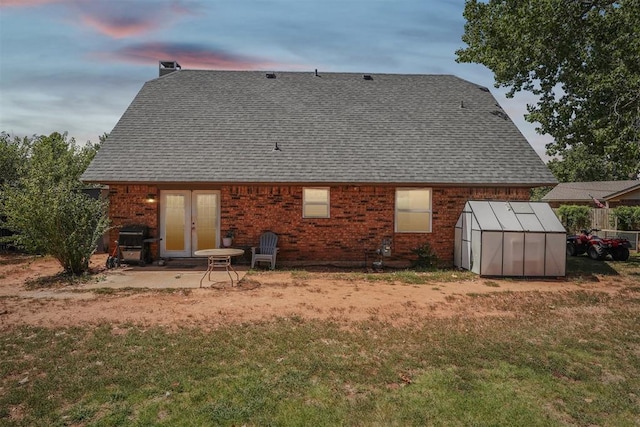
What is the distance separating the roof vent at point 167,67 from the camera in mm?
18728

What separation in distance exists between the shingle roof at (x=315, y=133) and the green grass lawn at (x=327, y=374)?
22.7ft

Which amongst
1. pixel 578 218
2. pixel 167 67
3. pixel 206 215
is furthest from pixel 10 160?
pixel 578 218

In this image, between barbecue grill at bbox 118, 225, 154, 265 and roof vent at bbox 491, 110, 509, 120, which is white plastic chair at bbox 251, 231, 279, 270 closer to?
barbecue grill at bbox 118, 225, 154, 265

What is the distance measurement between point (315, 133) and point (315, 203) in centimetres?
310

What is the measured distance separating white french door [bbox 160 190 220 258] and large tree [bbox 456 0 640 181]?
489 inches

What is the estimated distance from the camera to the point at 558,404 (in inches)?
170

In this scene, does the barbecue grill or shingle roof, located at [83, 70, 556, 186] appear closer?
the barbecue grill

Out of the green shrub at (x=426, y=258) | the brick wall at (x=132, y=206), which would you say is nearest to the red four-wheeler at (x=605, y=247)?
the green shrub at (x=426, y=258)

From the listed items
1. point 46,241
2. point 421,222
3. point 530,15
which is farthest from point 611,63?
point 46,241

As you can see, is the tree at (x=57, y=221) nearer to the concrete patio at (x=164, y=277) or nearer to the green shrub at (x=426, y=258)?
the concrete patio at (x=164, y=277)

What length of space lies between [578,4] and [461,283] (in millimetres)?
10687

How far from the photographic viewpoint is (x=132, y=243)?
12547mm

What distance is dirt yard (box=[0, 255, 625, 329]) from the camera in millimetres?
7379

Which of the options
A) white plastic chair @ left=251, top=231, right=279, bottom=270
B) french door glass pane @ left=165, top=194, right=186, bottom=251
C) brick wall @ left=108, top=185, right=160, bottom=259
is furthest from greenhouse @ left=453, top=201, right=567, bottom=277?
brick wall @ left=108, top=185, right=160, bottom=259
